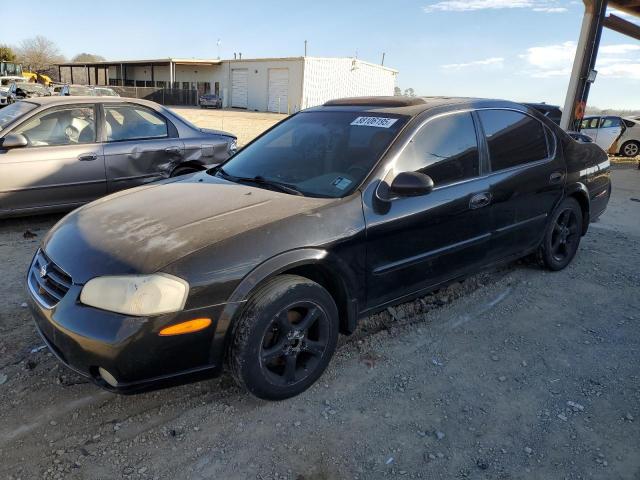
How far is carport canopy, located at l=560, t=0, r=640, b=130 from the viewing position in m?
12.1

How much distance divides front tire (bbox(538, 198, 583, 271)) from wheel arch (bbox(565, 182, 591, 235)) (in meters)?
0.06

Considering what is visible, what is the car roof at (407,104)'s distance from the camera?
348 cm

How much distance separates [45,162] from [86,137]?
1.87 feet

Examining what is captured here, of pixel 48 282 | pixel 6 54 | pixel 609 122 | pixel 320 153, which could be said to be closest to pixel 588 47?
pixel 609 122

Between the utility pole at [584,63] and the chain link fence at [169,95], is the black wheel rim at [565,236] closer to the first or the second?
the utility pole at [584,63]

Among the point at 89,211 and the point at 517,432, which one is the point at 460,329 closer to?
the point at 517,432

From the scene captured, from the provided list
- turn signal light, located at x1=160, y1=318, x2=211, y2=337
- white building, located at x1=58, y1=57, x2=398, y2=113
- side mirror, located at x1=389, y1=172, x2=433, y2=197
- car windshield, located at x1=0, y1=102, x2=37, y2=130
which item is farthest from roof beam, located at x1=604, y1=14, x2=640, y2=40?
white building, located at x1=58, y1=57, x2=398, y2=113

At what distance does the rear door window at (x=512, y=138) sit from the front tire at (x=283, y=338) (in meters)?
1.92

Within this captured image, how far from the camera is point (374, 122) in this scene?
11.2ft

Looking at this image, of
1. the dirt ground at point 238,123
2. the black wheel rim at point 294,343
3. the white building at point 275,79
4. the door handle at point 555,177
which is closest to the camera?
the black wheel rim at point 294,343

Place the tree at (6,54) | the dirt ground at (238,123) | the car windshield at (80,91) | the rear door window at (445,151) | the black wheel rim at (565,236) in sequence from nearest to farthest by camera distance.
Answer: the rear door window at (445,151)
the black wheel rim at (565,236)
the car windshield at (80,91)
the dirt ground at (238,123)
the tree at (6,54)

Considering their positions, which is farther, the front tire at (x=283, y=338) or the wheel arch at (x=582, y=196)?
the wheel arch at (x=582, y=196)

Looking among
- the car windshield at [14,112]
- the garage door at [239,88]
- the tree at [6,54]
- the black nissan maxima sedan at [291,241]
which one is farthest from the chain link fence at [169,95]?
the black nissan maxima sedan at [291,241]

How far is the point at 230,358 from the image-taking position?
2.52m
